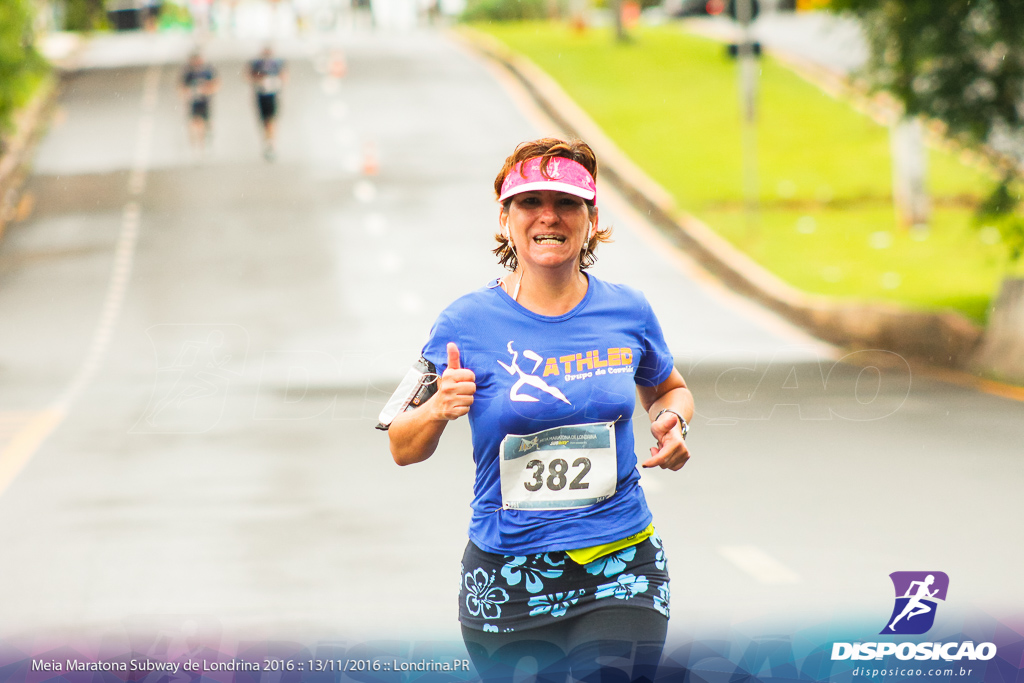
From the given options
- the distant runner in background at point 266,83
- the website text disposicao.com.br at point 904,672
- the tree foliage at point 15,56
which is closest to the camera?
the website text disposicao.com.br at point 904,672

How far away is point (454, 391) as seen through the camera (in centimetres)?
347

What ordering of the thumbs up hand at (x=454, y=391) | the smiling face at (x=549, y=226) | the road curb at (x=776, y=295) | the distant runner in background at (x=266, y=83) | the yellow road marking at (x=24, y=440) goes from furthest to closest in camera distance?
1. the distant runner in background at (x=266, y=83)
2. the road curb at (x=776, y=295)
3. the yellow road marking at (x=24, y=440)
4. the smiling face at (x=549, y=226)
5. the thumbs up hand at (x=454, y=391)

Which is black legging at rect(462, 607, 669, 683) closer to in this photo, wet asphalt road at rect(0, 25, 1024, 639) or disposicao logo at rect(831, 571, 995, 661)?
disposicao logo at rect(831, 571, 995, 661)

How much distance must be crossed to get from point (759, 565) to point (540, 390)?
4.40 meters

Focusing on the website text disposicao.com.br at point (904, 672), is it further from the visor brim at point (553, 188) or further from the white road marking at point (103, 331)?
the white road marking at point (103, 331)

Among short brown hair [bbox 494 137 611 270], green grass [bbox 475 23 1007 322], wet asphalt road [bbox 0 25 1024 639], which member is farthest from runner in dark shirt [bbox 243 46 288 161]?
short brown hair [bbox 494 137 611 270]

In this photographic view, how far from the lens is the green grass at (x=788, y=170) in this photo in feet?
68.9

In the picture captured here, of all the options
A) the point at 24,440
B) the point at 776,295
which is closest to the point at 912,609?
the point at 24,440

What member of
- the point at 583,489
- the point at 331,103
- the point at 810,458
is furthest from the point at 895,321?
the point at 331,103

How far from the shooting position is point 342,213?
24469 mm

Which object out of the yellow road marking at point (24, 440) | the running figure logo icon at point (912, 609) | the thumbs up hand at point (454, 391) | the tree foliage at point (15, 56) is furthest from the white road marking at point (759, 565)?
the tree foliage at point (15, 56)

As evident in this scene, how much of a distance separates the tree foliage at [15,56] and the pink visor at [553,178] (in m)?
24.1

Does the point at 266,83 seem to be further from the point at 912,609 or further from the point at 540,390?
the point at 540,390

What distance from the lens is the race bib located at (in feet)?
11.7
